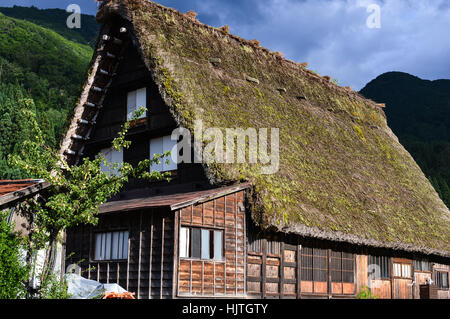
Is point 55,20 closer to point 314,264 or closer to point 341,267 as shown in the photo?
point 341,267

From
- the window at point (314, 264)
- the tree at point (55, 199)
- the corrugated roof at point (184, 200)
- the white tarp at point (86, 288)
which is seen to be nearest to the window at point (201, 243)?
the corrugated roof at point (184, 200)

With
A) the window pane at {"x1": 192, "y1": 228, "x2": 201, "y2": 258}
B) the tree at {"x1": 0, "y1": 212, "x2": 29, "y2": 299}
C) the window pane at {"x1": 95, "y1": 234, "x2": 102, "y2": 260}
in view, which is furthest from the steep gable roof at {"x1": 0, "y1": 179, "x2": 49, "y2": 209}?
the window pane at {"x1": 192, "y1": 228, "x2": 201, "y2": 258}

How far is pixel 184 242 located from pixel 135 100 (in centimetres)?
586

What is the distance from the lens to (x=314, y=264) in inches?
626

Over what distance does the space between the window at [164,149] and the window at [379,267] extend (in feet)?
25.5

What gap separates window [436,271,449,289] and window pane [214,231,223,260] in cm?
1211

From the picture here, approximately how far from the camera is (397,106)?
330 ft

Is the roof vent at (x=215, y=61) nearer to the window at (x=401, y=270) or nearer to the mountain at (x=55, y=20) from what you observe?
the window at (x=401, y=270)

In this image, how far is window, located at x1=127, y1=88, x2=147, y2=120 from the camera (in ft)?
53.9

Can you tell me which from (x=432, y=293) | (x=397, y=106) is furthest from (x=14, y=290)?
(x=397, y=106)

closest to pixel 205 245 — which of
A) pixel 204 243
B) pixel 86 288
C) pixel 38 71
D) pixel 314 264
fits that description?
pixel 204 243

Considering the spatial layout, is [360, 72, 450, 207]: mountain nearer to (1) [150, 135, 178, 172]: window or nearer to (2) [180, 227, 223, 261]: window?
(1) [150, 135, 178, 172]: window

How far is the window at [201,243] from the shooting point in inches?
500

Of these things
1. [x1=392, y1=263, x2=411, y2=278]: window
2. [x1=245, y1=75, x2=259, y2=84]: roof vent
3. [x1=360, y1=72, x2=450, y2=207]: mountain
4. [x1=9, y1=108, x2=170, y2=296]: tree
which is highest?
[x1=360, y1=72, x2=450, y2=207]: mountain
